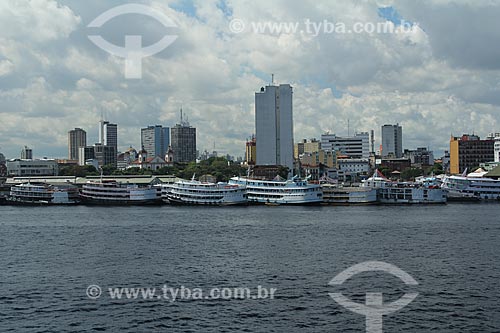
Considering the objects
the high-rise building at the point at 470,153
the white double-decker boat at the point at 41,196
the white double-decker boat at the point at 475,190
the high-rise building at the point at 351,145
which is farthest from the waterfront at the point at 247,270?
the high-rise building at the point at 351,145

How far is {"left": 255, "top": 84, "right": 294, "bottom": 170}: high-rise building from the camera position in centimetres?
13225

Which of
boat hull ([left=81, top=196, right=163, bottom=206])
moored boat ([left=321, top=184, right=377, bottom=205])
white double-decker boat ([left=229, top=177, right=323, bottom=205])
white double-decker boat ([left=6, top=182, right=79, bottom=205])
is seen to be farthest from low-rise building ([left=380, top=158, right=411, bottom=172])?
white double-decker boat ([left=6, top=182, right=79, bottom=205])

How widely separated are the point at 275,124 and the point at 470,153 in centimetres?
3942

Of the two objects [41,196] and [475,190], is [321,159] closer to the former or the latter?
[475,190]

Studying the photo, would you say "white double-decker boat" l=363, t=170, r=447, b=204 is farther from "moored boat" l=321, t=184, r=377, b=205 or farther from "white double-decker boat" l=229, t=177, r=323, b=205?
"white double-decker boat" l=229, t=177, r=323, b=205

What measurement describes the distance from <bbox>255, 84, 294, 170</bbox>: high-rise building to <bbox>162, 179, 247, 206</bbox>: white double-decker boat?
186 ft

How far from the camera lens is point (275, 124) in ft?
436

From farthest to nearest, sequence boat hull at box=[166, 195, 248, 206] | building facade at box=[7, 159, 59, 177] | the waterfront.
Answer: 1. building facade at box=[7, 159, 59, 177]
2. boat hull at box=[166, 195, 248, 206]
3. the waterfront

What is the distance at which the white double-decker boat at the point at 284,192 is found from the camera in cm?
7281

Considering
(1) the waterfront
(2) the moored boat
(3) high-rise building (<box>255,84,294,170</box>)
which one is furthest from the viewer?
(3) high-rise building (<box>255,84,294,170</box>)

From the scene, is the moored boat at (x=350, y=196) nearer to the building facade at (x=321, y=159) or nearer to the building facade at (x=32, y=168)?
the building facade at (x=321, y=159)

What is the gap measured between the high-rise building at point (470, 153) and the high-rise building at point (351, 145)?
46.5 metres

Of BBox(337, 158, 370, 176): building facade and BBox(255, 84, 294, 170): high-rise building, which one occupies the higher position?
BBox(255, 84, 294, 170): high-rise building

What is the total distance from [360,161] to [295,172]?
74.4ft
